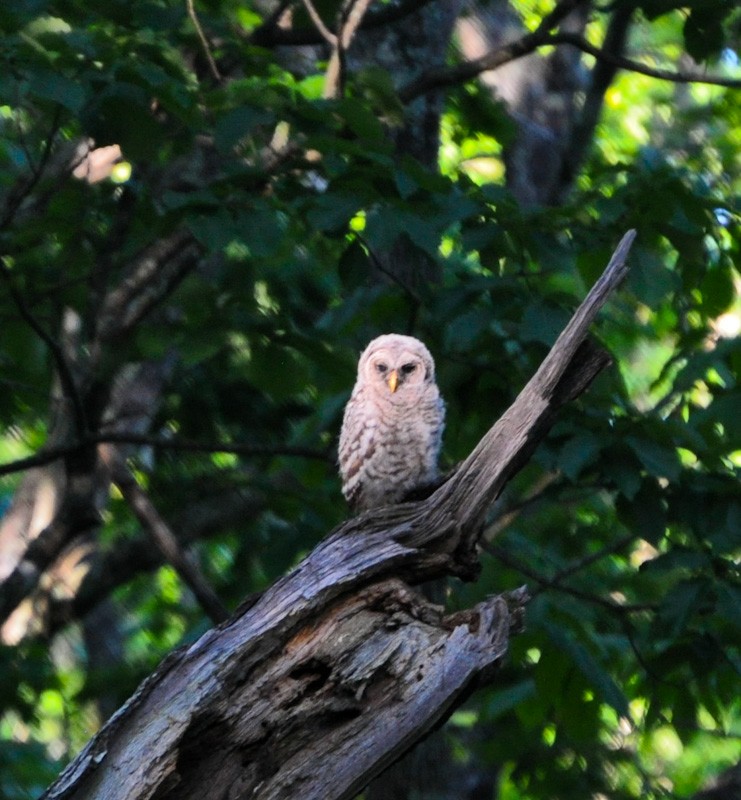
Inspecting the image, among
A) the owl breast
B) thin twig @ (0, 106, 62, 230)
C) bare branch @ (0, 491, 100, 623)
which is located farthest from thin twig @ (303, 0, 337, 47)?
bare branch @ (0, 491, 100, 623)

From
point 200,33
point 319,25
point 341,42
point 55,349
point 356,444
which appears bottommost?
point 356,444

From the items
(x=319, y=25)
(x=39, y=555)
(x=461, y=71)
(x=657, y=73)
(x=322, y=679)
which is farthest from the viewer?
(x=39, y=555)

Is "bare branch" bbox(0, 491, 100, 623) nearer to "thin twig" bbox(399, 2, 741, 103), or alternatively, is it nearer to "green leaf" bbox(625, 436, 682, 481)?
"thin twig" bbox(399, 2, 741, 103)

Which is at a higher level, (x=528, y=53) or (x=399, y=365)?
(x=528, y=53)

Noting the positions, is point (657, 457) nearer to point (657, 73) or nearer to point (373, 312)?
point (373, 312)

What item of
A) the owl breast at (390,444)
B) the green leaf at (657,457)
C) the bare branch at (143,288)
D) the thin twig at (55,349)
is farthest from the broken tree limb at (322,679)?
the bare branch at (143,288)

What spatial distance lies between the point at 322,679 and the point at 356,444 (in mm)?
1652

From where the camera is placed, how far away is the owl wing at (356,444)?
15.5 feet

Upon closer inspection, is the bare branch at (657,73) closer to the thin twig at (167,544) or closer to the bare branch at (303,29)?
the bare branch at (303,29)

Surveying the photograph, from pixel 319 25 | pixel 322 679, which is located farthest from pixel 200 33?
pixel 322 679

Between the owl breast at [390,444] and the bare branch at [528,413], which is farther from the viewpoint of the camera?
the owl breast at [390,444]

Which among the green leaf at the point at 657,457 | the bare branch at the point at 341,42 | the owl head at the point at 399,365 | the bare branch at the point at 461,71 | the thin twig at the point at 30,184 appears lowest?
the green leaf at the point at 657,457

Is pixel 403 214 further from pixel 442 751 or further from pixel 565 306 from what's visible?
pixel 442 751

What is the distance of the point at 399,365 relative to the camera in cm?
469
